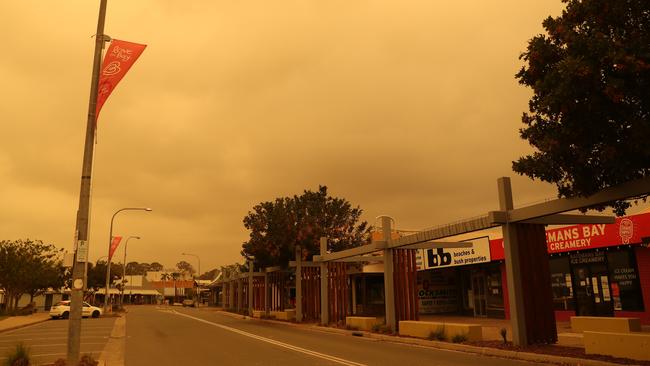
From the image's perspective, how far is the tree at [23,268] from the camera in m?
42.6

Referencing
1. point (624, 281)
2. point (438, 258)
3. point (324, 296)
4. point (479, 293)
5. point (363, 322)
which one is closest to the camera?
point (624, 281)

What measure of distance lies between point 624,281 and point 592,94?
47.8 ft

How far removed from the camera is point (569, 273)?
965 inches

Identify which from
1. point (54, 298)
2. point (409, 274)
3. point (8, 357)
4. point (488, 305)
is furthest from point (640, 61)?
point (54, 298)

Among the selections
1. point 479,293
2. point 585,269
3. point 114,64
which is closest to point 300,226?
point 479,293

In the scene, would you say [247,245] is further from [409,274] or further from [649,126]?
[649,126]

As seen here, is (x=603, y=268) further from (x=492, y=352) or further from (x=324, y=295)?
(x=324, y=295)

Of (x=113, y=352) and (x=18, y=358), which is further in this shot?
(x=113, y=352)

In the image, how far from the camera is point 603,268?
Result: 2262cm

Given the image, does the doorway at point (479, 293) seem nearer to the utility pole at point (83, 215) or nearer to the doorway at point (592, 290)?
the doorway at point (592, 290)

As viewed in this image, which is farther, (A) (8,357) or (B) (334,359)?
(B) (334,359)

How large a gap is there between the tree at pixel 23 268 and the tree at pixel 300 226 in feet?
64.5

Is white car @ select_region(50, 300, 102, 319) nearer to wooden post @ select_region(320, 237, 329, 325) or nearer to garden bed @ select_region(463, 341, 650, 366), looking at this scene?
wooden post @ select_region(320, 237, 329, 325)

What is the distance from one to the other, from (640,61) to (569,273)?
Answer: 17.5 m
